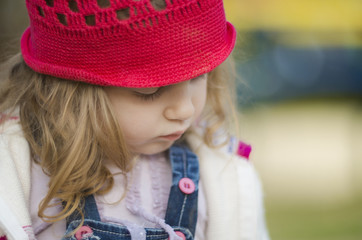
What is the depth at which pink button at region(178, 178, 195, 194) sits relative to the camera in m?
1.00

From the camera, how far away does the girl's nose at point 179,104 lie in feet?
2.94

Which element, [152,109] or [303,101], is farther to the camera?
[303,101]

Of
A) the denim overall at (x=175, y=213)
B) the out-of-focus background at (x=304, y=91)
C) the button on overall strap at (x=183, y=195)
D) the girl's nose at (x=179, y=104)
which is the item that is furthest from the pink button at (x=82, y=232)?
the out-of-focus background at (x=304, y=91)

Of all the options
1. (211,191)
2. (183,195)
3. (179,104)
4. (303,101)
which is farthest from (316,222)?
(303,101)

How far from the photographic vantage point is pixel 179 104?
896 millimetres

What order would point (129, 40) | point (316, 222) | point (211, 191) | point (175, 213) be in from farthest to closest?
point (316, 222)
point (211, 191)
point (175, 213)
point (129, 40)

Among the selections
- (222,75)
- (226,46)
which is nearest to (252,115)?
(222,75)

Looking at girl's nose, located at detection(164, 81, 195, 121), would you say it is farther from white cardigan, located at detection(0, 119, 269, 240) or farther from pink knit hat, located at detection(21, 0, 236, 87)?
white cardigan, located at detection(0, 119, 269, 240)

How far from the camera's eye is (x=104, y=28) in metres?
0.83

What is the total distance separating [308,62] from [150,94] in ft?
8.81

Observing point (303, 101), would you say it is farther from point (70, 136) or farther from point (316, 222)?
point (70, 136)

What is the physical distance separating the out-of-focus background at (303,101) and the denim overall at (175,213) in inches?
44.9

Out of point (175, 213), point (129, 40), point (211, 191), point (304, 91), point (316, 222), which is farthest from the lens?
point (304, 91)

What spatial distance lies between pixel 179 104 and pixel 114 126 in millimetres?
135
